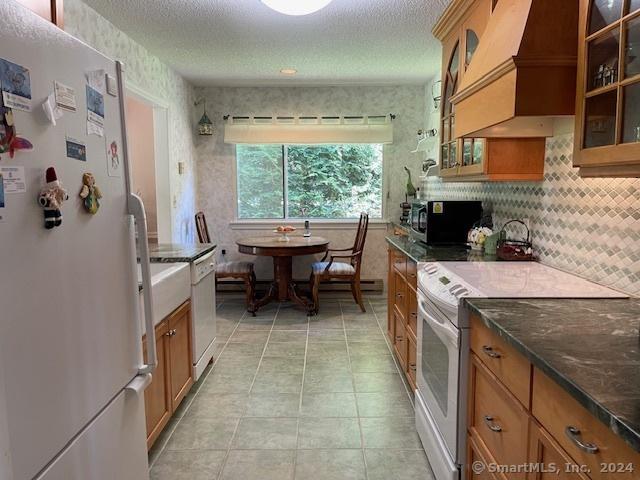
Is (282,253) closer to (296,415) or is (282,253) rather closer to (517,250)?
(296,415)

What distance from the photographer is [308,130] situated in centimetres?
515

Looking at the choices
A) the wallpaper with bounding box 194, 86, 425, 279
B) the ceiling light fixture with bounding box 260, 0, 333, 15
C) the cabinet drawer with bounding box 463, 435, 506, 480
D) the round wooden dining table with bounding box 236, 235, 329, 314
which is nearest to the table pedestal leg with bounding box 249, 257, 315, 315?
the round wooden dining table with bounding box 236, 235, 329, 314

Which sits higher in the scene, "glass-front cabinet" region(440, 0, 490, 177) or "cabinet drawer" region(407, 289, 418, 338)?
"glass-front cabinet" region(440, 0, 490, 177)

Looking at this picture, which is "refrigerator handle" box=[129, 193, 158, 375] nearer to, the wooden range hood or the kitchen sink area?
the kitchen sink area

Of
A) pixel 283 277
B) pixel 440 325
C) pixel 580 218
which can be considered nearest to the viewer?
pixel 440 325

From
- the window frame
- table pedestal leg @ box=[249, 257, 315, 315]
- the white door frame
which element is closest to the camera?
the white door frame

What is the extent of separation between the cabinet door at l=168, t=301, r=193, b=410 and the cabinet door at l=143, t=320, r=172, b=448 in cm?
7

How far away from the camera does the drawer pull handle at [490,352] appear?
4.56 feet

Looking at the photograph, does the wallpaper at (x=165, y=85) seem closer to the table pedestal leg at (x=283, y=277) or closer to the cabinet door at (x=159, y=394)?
the table pedestal leg at (x=283, y=277)

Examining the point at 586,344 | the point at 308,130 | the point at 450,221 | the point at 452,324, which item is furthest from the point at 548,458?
the point at 308,130

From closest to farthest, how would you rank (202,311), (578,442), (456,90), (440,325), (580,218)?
(578,442), (440,325), (580,218), (456,90), (202,311)

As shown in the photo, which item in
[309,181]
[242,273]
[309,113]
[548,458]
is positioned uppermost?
[309,113]

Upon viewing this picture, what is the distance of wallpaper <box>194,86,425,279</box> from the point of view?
17.0 feet

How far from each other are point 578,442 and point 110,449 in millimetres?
1257
